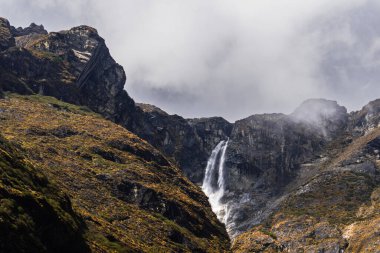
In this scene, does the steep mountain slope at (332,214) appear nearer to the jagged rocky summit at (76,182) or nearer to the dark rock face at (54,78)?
the jagged rocky summit at (76,182)

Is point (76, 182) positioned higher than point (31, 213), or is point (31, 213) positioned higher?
point (76, 182)

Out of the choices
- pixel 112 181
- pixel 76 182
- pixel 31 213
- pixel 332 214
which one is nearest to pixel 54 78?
pixel 112 181

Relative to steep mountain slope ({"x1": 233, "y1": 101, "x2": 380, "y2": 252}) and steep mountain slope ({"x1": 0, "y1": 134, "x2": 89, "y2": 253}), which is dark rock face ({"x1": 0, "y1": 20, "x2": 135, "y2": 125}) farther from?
steep mountain slope ({"x1": 0, "y1": 134, "x2": 89, "y2": 253})

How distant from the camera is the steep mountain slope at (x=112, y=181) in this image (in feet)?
306

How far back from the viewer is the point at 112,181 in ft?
367

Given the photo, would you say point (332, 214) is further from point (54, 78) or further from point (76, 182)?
point (54, 78)

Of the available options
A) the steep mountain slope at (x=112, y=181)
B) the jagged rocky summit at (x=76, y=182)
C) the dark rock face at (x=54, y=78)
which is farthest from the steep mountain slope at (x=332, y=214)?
the dark rock face at (x=54, y=78)

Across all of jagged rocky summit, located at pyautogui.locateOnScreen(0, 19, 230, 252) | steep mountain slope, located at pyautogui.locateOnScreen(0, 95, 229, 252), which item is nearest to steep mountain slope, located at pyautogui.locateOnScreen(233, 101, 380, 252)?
jagged rocky summit, located at pyautogui.locateOnScreen(0, 19, 230, 252)

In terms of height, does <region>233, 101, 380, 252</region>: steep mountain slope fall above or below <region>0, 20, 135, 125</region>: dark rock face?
below

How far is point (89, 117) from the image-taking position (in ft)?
508

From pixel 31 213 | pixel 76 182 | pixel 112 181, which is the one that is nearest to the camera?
pixel 31 213

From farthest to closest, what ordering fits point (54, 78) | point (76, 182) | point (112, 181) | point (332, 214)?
point (54, 78) → point (332, 214) → point (112, 181) → point (76, 182)

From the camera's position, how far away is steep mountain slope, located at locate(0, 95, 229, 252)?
306ft

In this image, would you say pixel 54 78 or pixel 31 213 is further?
pixel 54 78
